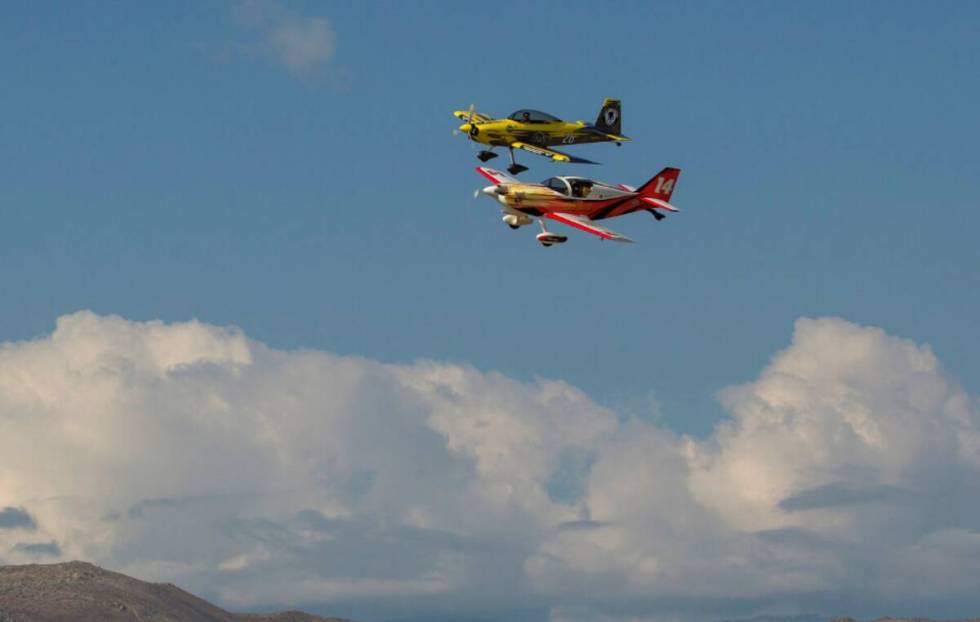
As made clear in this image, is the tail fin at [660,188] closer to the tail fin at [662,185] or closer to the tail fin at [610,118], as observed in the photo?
the tail fin at [662,185]

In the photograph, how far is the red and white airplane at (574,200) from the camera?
126000 mm

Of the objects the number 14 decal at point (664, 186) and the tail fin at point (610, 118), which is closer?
the number 14 decal at point (664, 186)

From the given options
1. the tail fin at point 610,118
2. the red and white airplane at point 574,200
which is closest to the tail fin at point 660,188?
the red and white airplane at point 574,200

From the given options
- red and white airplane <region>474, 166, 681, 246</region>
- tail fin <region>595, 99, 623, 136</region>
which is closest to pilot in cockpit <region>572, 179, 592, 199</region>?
red and white airplane <region>474, 166, 681, 246</region>

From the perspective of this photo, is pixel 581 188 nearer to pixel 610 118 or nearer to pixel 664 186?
pixel 664 186

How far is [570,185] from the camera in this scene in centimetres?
12888

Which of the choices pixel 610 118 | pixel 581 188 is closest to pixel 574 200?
pixel 581 188

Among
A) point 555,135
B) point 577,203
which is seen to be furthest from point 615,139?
point 577,203

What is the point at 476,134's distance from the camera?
138 meters

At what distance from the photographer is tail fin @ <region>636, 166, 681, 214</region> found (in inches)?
5290

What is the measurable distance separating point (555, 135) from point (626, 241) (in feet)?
84.7

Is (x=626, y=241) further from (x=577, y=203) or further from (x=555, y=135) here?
(x=555, y=135)

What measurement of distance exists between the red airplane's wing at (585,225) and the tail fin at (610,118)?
1762 cm

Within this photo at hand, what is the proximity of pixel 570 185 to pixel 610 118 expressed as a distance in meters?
17.4
